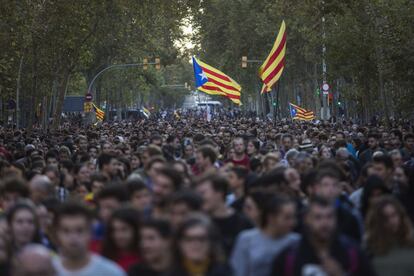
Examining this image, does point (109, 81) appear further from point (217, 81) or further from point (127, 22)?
point (217, 81)

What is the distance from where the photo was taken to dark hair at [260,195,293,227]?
8.49 m

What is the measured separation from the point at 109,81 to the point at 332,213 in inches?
3042

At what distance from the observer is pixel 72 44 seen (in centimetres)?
4575

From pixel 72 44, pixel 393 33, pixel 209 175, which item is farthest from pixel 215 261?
pixel 72 44

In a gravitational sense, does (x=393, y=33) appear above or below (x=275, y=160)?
above

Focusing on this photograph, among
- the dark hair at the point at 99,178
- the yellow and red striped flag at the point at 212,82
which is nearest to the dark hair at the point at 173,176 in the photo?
the dark hair at the point at 99,178

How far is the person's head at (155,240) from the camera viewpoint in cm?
780

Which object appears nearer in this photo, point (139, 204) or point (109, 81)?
point (139, 204)

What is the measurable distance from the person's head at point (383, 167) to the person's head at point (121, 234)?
5.32 metres

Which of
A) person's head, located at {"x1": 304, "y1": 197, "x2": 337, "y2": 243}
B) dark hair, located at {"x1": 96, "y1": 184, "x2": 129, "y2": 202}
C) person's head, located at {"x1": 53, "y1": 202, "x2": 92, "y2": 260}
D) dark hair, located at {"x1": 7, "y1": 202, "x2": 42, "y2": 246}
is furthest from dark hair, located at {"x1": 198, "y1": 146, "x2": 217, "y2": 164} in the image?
person's head, located at {"x1": 304, "y1": 197, "x2": 337, "y2": 243}

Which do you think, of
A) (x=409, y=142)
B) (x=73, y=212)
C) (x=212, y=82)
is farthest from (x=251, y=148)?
(x=212, y=82)

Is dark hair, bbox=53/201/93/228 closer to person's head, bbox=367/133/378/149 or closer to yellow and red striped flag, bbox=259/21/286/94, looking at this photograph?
person's head, bbox=367/133/378/149

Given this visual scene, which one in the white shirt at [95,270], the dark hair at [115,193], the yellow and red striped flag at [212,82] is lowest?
the white shirt at [95,270]

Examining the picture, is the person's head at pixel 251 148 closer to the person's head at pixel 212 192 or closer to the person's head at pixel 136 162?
the person's head at pixel 136 162
